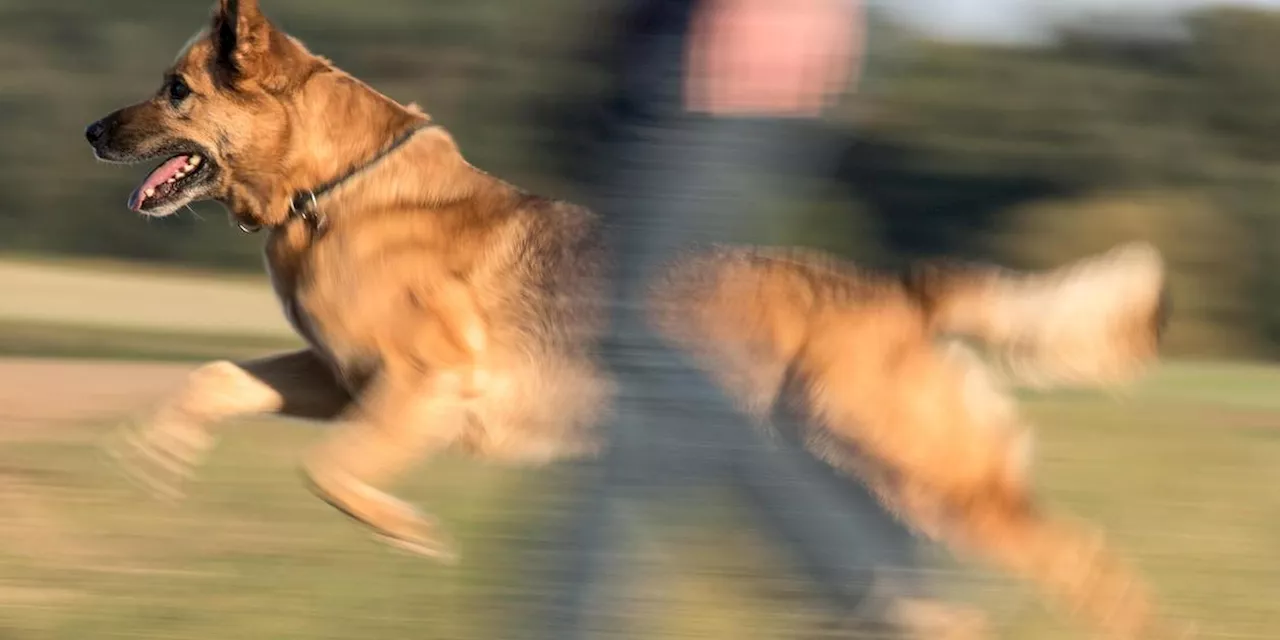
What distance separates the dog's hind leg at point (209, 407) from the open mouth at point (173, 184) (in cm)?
55

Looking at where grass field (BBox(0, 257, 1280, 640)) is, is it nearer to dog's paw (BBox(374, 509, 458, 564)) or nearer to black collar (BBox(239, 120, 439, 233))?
dog's paw (BBox(374, 509, 458, 564))

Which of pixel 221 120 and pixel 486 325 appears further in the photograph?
pixel 221 120

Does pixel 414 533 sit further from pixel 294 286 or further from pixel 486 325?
pixel 294 286

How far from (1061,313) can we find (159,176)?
260 centimetres

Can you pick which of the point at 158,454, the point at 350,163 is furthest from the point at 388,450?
the point at 350,163

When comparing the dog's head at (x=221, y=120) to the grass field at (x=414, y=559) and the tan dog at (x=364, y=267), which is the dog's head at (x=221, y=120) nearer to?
the tan dog at (x=364, y=267)

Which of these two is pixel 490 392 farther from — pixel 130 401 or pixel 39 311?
pixel 39 311

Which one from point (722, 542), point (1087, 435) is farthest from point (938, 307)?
point (1087, 435)

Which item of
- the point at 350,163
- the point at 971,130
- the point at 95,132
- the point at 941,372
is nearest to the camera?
the point at 941,372

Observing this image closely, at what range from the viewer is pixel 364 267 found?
4.75m

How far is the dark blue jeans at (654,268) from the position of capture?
8.89ft

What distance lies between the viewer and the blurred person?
2.66 m

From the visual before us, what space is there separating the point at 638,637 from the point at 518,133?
23353 millimetres

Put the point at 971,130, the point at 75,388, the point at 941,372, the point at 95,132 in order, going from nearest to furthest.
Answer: the point at 941,372
the point at 95,132
the point at 75,388
the point at 971,130
